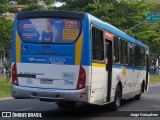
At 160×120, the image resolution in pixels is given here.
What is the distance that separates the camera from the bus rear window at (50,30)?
11.7 meters

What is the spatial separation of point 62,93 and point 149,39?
45.2 metres

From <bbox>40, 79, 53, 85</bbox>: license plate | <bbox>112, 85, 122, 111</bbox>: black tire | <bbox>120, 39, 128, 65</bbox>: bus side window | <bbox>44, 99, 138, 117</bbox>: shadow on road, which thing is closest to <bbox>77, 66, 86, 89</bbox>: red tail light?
<bbox>40, 79, 53, 85</bbox>: license plate

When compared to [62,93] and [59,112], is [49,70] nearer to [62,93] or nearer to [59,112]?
[62,93]

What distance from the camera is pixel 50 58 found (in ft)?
38.5

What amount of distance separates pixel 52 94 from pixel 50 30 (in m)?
1.84

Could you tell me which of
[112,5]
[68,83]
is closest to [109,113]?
[68,83]

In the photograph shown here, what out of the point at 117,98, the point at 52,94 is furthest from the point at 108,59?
the point at 52,94

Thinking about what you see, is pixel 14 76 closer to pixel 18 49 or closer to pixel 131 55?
pixel 18 49

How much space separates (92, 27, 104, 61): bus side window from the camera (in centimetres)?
1200

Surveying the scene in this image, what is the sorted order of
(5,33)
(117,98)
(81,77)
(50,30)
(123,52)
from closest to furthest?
(81,77) → (50,30) → (117,98) → (123,52) → (5,33)

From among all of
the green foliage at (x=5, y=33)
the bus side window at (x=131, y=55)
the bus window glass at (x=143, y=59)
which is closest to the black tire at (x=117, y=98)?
the bus side window at (x=131, y=55)

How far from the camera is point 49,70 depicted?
11.7 metres

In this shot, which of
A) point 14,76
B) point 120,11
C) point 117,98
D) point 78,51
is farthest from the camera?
point 120,11

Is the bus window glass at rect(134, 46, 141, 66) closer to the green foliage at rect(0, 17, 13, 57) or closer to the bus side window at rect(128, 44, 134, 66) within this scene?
the bus side window at rect(128, 44, 134, 66)
